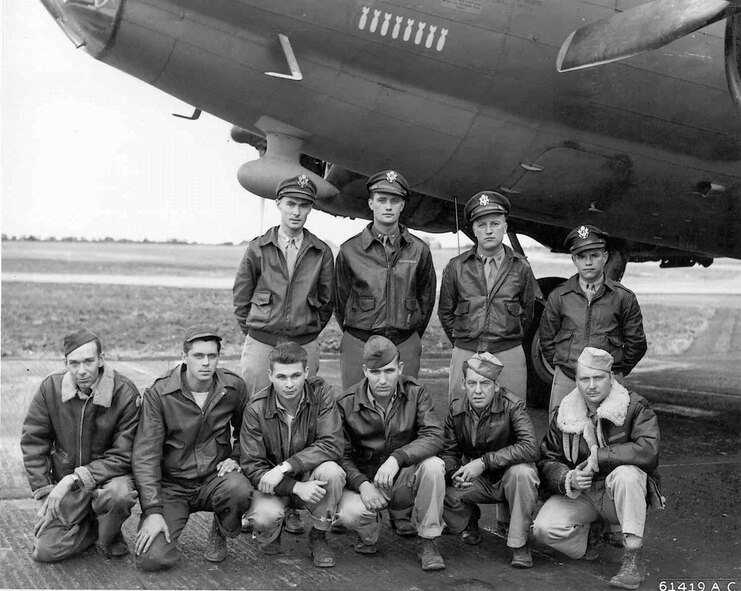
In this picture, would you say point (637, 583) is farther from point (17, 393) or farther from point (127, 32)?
point (17, 393)

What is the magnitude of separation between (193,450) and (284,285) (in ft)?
3.22

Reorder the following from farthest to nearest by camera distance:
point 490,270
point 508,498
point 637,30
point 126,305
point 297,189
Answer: point 126,305 < point 490,270 < point 297,189 < point 637,30 < point 508,498

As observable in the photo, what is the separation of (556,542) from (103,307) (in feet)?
41.8

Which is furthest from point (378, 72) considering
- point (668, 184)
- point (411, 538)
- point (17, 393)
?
point (17, 393)

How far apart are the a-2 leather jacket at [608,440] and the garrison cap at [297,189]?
5.60 feet

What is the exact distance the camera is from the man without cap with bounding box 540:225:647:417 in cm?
419

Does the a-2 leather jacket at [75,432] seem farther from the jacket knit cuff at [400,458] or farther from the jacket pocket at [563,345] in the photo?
the jacket pocket at [563,345]

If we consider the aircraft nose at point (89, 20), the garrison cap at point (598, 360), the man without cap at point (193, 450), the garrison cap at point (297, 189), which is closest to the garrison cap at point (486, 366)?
the garrison cap at point (598, 360)

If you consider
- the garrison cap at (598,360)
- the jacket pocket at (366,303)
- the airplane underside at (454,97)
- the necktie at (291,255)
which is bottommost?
the garrison cap at (598,360)

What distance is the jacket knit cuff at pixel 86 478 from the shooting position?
3463 mm

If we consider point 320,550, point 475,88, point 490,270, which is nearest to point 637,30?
point 475,88

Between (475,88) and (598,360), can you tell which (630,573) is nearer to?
(598,360)

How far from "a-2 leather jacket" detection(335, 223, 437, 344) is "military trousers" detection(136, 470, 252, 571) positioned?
1.13 meters

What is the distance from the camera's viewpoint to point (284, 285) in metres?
4.14
